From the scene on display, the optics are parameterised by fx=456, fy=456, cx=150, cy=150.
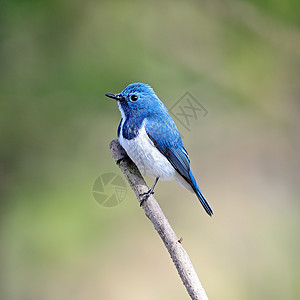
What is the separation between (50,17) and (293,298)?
3541 millimetres

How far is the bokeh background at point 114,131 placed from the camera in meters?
4.30

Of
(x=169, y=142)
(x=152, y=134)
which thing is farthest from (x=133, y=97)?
(x=169, y=142)

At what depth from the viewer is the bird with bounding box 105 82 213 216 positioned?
2.76 metres

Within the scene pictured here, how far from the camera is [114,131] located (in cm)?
489

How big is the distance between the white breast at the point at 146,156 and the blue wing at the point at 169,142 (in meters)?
0.03

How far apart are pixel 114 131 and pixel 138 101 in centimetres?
212

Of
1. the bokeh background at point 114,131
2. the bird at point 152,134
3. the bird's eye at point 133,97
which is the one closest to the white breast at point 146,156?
the bird at point 152,134

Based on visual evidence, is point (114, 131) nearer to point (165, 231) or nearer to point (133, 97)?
point (133, 97)

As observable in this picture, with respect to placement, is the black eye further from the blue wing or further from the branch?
the branch

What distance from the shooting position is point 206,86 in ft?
16.3

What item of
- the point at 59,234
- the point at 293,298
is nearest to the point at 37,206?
the point at 59,234

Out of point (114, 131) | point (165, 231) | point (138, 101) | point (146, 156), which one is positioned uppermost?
point (114, 131)

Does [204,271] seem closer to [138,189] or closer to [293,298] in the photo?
[293,298]

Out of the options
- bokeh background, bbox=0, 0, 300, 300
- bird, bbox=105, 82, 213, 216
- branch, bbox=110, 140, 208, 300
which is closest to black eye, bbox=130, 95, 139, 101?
Result: bird, bbox=105, 82, 213, 216
